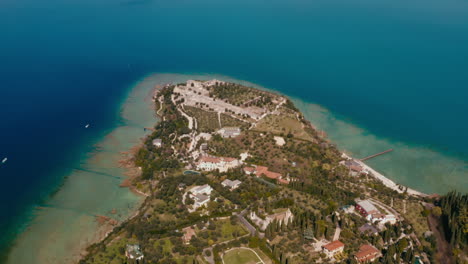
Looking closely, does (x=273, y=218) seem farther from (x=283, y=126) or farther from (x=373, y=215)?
(x=283, y=126)

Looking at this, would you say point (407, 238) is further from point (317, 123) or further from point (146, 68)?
point (146, 68)

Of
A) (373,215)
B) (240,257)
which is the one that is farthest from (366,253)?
(240,257)

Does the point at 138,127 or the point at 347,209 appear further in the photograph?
the point at 138,127

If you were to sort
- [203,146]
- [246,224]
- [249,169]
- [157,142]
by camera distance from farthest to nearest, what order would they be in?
[157,142]
[203,146]
[249,169]
[246,224]

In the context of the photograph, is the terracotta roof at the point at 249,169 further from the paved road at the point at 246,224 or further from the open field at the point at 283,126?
the open field at the point at 283,126

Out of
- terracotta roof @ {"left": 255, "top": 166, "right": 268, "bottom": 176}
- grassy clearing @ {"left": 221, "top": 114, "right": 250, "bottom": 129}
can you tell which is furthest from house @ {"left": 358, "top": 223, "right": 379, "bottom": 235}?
grassy clearing @ {"left": 221, "top": 114, "right": 250, "bottom": 129}

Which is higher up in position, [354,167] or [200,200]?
[354,167]
